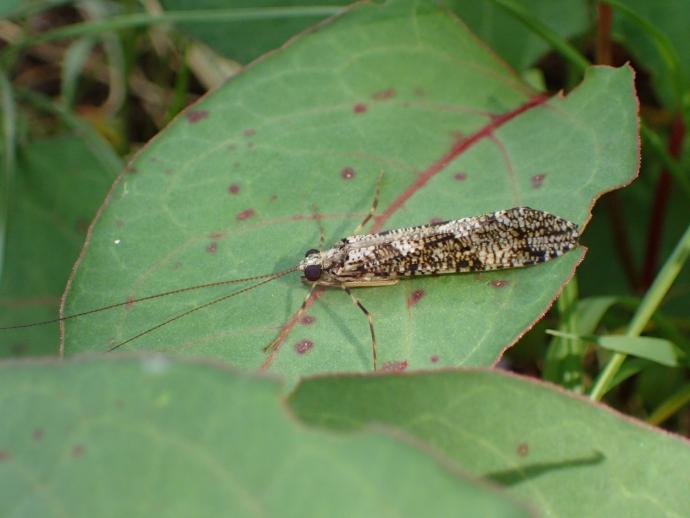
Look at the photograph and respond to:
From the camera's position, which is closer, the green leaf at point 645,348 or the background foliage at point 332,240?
the background foliage at point 332,240

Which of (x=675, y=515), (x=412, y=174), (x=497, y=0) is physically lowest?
(x=675, y=515)

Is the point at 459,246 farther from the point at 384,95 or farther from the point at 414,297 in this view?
the point at 384,95

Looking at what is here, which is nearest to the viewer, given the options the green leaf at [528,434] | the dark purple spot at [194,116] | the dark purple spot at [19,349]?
the green leaf at [528,434]

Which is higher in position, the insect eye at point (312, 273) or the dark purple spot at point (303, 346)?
the insect eye at point (312, 273)

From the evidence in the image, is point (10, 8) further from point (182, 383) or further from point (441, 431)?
point (441, 431)

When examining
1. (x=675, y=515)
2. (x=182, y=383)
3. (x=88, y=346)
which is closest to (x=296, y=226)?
(x=88, y=346)

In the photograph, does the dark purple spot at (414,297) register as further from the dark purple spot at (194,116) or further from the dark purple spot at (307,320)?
the dark purple spot at (194,116)

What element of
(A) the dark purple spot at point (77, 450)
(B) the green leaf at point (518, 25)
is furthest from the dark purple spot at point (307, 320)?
(B) the green leaf at point (518, 25)
